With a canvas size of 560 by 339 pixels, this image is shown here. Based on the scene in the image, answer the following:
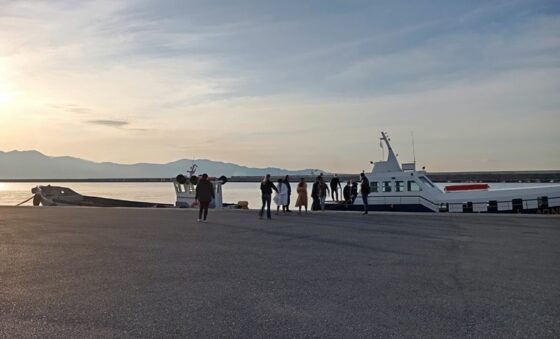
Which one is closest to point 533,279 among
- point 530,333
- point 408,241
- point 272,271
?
point 530,333

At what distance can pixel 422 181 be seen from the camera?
27.4m

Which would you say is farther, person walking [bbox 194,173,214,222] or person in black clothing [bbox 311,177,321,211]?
person in black clothing [bbox 311,177,321,211]

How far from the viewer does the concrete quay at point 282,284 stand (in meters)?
5.95

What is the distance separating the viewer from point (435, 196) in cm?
2681

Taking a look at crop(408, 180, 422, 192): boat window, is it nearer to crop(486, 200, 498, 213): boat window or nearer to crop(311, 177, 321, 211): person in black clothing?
crop(486, 200, 498, 213): boat window

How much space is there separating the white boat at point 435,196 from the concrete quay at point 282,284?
10072 mm

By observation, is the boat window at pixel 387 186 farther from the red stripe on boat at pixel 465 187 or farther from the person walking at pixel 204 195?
the person walking at pixel 204 195

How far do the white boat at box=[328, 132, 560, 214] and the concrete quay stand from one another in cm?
1007

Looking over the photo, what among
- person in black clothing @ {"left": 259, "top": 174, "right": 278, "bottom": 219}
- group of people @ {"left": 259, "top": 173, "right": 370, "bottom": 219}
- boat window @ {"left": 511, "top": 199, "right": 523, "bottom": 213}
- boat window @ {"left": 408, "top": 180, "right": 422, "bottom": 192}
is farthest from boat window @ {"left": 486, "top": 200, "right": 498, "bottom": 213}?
person in black clothing @ {"left": 259, "top": 174, "right": 278, "bottom": 219}

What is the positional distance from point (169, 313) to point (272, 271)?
119 inches

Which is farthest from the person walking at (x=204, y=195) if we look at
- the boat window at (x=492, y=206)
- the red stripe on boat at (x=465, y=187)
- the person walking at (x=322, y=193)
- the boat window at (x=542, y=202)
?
the boat window at (x=542, y=202)

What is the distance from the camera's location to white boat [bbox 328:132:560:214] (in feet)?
81.9

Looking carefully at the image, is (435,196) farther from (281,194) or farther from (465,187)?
(281,194)

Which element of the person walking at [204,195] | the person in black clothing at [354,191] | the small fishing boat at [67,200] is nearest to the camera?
the person walking at [204,195]
